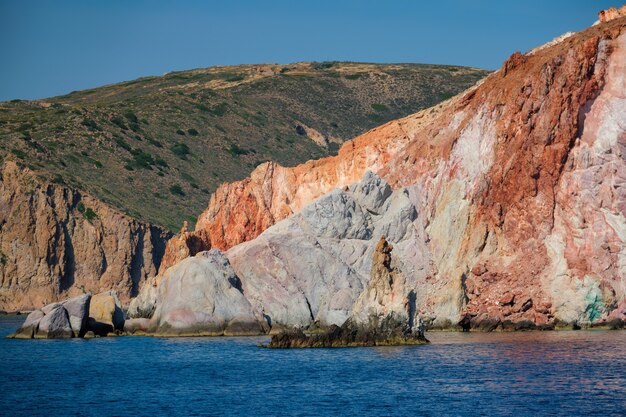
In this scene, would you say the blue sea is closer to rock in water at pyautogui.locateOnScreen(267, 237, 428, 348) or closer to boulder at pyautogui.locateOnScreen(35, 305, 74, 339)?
rock in water at pyautogui.locateOnScreen(267, 237, 428, 348)

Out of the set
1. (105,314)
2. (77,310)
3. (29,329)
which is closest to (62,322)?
(77,310)

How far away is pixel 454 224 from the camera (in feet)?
294

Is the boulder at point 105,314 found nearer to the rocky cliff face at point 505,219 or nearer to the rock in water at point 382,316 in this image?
the rocky cliff face at point 505,219

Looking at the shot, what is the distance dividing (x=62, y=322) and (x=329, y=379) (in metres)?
32.7

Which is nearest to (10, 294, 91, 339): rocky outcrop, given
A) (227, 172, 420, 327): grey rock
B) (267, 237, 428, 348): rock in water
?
(227, 172, 420, 327): grey rock

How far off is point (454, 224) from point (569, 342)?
803 inches

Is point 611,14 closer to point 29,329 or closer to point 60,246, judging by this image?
point 29,329

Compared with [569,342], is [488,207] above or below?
above

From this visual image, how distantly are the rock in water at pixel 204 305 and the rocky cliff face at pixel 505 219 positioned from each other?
1820 mm

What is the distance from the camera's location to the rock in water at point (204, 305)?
85.0 metres

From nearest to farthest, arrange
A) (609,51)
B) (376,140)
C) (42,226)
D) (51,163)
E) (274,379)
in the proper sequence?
(274,379) → (609,51) → (376,140) → (42,226) → (51,163)

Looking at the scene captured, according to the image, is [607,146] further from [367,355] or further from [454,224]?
[367,355]

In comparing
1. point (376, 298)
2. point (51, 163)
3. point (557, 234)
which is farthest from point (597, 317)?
point (51, 163)

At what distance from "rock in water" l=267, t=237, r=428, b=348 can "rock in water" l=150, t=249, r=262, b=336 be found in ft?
43.7
